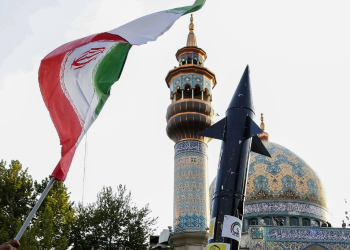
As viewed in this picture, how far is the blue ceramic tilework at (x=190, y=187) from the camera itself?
18906 mm

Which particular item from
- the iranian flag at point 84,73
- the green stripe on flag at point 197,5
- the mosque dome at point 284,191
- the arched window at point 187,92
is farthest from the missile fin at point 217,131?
the mosque dome at point 284,191

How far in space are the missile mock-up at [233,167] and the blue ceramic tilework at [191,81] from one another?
29.4 feet

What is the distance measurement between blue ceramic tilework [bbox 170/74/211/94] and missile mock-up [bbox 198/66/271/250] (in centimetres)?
897

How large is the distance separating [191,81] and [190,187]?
5211mm

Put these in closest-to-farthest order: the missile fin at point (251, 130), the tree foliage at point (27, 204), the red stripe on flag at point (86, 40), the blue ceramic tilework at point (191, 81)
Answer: the red stripe on flag at point (86, 40), the missile fin at point (251, 130), the tree foliage at point (27, 204), the blue ceramic tilework at point (191, 81)

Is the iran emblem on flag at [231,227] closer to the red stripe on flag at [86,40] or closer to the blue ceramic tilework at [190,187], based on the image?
the red stripe on flag at [86,40]

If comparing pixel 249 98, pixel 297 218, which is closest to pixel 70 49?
pixel 249 98

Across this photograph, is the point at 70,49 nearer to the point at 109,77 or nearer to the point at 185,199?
the point at 109,77

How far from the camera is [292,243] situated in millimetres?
19391

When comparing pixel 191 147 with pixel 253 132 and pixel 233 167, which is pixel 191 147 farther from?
pixel 233 167

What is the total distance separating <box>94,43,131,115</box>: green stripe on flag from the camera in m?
5.83

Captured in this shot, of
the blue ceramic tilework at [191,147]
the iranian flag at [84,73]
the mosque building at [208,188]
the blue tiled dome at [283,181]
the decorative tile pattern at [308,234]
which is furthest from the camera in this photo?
the blue tiled dome at [283,181]

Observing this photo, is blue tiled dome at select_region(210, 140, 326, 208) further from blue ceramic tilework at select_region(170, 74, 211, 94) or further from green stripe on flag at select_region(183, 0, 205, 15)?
green stripe on flag at select_region(183, 0, 205, 15)

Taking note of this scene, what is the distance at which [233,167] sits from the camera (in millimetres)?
11086
